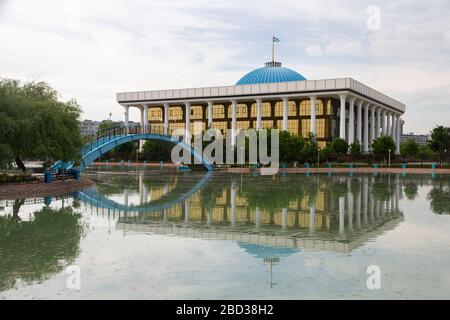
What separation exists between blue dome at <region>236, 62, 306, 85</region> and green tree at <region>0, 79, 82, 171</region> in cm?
6772

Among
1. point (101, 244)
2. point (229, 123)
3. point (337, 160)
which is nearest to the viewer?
point (101, 244)

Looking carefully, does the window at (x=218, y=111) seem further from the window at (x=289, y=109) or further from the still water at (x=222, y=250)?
the still water at (x=222, y=250)

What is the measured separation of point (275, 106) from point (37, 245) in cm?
8803

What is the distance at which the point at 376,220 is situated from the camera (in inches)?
821

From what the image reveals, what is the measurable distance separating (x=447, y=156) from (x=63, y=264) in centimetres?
8556

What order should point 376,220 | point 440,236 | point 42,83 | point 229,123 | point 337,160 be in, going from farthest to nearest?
point 229,123 → point 337,160 → point 42,83 → point 376,220 → point 440,236

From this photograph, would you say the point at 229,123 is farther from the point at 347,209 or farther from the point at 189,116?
the point at 347,209

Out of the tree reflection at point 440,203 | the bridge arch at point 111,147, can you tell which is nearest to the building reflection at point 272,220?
the tree reflection at point 440,203

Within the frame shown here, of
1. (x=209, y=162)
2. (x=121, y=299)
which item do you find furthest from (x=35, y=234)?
(x=209, y=162)

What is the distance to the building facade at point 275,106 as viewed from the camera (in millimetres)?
91562

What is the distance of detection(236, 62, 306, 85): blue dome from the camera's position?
337 feet

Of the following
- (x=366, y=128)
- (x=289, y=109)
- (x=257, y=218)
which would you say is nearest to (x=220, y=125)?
(x=289, y=109)

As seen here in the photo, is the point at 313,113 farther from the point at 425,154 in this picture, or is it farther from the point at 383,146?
the point at 425,154

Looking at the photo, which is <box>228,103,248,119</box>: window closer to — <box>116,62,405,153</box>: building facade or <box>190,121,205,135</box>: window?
<box>116,62,405,153</box>: building facade
